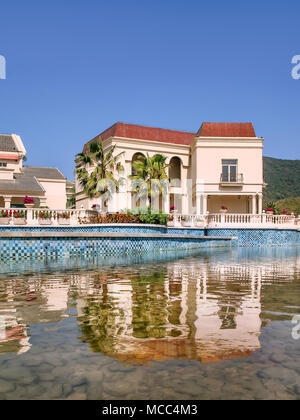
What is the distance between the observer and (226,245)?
1019 inches

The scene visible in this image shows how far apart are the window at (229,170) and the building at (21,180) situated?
16863 millimetres

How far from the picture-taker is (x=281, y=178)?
402 feet

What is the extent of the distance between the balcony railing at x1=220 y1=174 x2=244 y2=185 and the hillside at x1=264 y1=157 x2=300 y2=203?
70645 millimetres

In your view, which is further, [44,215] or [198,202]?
[198,202]

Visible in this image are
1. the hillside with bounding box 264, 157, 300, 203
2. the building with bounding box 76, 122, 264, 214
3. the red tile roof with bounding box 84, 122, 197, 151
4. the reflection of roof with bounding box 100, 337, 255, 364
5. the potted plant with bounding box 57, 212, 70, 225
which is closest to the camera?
the reflection of roof with bounding box 100, 337, 255, 364

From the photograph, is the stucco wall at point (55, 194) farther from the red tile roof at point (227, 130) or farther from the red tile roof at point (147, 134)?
the red tile roof at point (227, 130)

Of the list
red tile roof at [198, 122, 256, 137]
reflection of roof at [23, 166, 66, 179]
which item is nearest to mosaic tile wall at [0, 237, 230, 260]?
red tile roof at [198, 122, 256, 137]

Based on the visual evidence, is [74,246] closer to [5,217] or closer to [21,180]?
[5,217]

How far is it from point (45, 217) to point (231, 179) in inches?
796

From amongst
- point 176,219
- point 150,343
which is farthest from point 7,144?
point 150,343

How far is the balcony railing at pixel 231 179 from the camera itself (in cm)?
3431

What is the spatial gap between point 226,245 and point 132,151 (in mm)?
13601

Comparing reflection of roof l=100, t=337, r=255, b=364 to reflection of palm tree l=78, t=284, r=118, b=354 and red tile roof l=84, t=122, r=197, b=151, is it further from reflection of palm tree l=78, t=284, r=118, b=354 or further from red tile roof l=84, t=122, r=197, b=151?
red tile roof l=84, t=122, r=197, b=151

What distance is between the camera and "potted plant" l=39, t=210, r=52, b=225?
19516 mm
